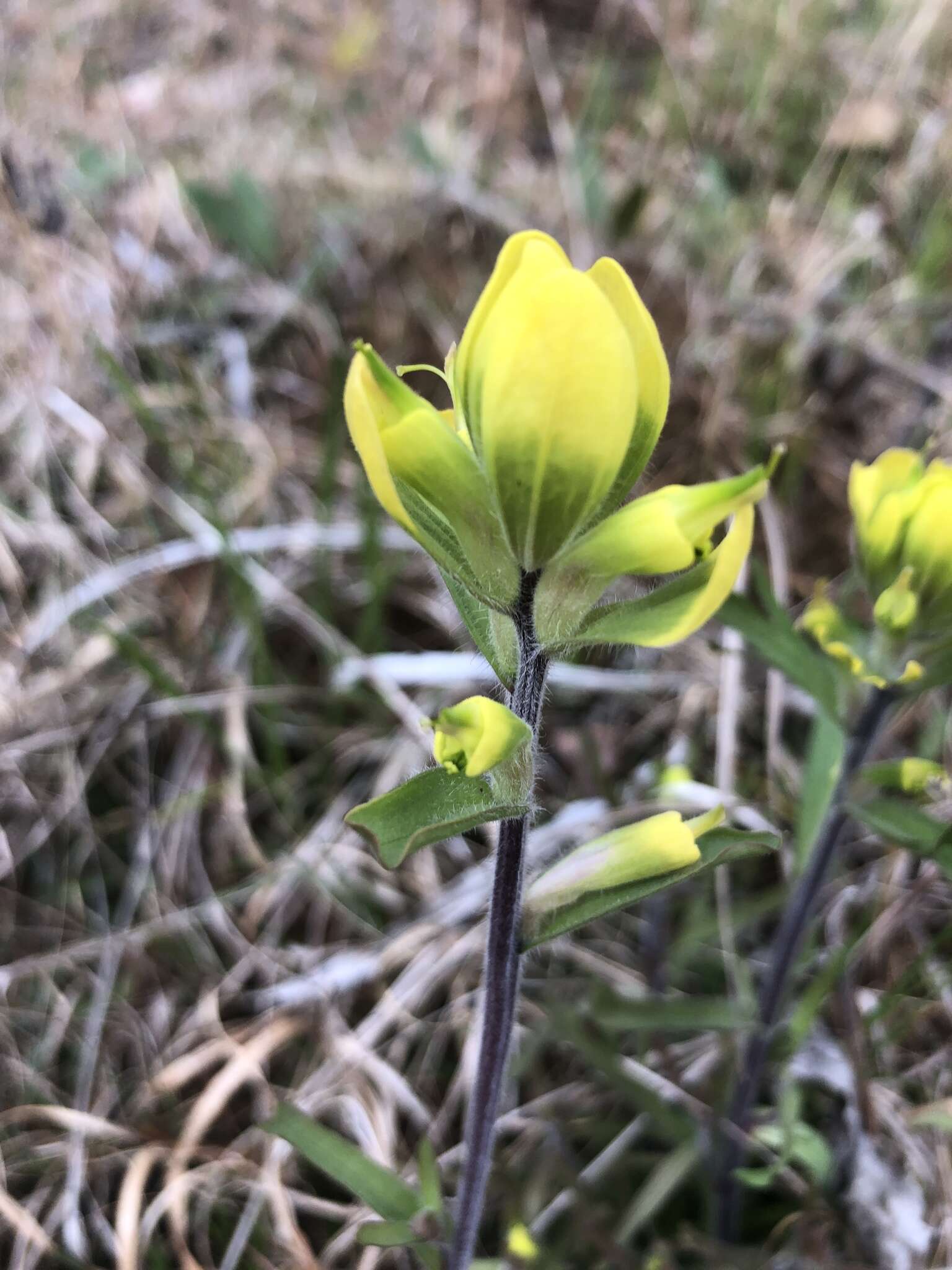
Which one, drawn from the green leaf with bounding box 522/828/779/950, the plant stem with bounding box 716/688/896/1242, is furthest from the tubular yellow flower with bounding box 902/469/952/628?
the green leaf with bounding box 522/828/779/950

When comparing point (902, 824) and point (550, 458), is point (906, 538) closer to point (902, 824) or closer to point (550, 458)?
point (902, 824)

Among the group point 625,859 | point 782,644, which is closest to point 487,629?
point 625,859

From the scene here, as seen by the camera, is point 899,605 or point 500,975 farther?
point 899,605

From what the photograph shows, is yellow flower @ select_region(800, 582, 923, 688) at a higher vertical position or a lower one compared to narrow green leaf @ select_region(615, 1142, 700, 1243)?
higher

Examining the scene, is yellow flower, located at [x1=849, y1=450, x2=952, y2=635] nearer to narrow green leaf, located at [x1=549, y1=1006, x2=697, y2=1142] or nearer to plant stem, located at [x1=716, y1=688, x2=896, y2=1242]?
plant stem, located at [x1=716, y1=688, x2=896, y2=1242]

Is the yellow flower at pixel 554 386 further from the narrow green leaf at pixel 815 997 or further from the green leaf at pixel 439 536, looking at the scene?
the narrow green leaf at pixel 815 997

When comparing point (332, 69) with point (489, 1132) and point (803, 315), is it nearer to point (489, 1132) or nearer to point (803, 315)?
point (803, 315)

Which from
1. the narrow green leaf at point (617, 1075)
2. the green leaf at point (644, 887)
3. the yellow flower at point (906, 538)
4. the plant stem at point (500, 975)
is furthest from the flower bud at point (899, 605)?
the narrow green leaf at point (617, 1075)
